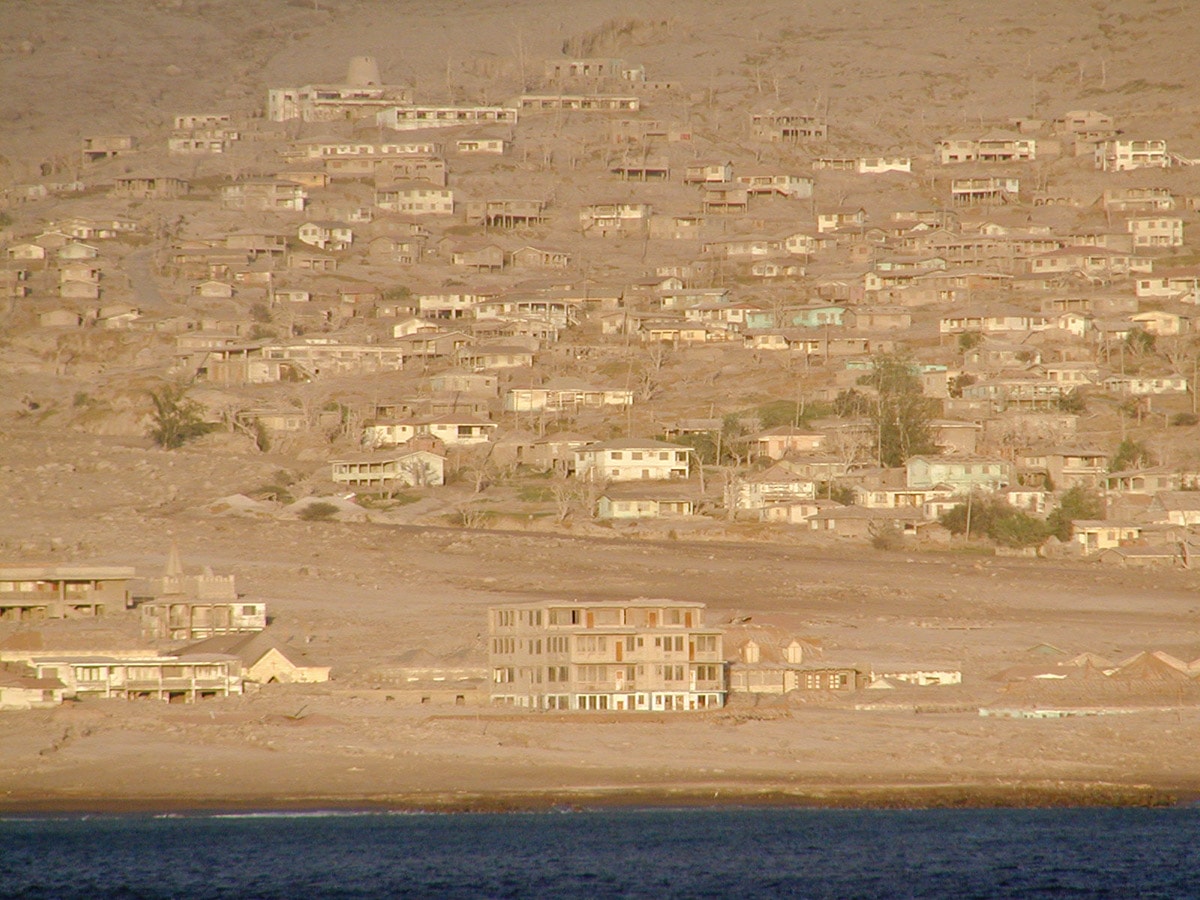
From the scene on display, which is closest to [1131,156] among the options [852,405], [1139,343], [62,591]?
[1139,343]

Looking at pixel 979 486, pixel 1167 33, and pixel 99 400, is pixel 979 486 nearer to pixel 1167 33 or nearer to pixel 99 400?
pixel 99 400

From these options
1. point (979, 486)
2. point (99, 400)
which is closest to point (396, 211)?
point (99, 400)

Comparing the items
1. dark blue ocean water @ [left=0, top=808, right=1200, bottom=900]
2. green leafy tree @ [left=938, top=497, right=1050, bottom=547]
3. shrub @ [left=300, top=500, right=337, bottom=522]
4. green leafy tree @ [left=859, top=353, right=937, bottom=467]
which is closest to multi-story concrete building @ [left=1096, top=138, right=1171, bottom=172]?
green leafy tree @ [left=859, top=353, right=937, bottom=467]

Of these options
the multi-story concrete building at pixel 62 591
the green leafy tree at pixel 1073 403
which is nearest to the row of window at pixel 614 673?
the multi-story concrete building at pixel 62 591

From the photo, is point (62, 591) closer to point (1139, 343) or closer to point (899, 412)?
point (899, 412)

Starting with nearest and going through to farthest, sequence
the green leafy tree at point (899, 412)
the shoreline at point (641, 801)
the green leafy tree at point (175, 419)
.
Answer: the shoreline at point (641, 801)
the green leafy tree at point (899, 412)
the green leafy tree at point (175, 419)

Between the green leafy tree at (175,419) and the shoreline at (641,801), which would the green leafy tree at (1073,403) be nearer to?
the green leafy tree at (175,419)

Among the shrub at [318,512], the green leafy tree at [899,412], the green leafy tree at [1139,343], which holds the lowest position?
the shrub at [318,512]
